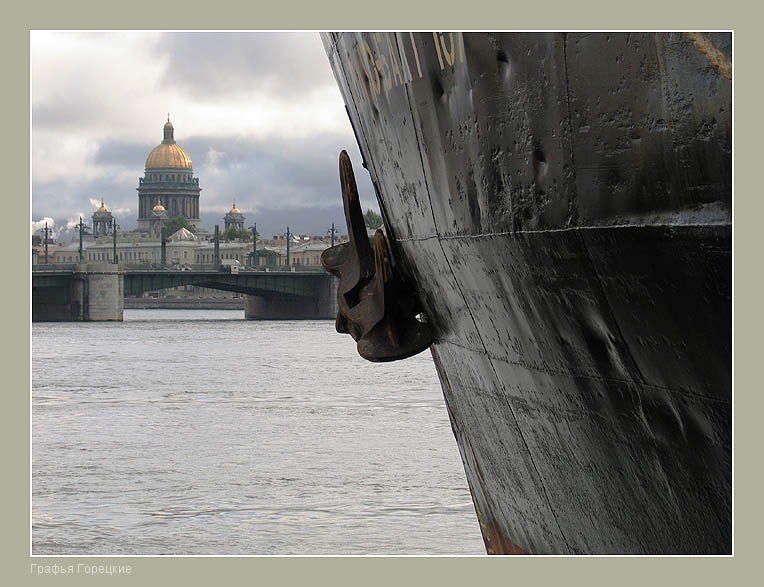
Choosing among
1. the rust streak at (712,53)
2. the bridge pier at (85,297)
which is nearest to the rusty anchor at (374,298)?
the rust streak at (712,53)

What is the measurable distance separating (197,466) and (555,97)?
47.6 ft

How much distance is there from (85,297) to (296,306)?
1463 centimetres

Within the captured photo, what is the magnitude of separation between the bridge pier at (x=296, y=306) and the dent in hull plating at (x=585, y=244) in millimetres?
64965

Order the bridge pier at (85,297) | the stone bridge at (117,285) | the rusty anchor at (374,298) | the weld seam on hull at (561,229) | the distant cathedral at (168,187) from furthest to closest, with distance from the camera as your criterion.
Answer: the distant cathedral at (168,187), the bridge pier at (85,297), the stone bridge at (117,285), the rusty anchor at (374,298), the weld seam on hull at (561,229)

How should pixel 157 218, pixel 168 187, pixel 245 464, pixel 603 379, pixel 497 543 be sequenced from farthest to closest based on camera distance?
pixel 168 187 < pixel 157 218 < pixel 245 464 < pixel 497 543 < pixel 603 379

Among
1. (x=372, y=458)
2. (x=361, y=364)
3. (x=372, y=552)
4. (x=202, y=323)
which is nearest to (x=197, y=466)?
(x=372, y=458)

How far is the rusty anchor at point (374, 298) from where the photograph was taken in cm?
483

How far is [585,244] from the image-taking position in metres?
2.75

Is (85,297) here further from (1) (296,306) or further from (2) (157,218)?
(2) (157,218)

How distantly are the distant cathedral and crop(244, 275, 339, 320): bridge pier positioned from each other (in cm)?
9017

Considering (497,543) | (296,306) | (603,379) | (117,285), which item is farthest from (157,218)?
(603,379)

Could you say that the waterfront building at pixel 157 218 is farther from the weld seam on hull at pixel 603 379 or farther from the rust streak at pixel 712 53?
the rust streak at pixel 712 53

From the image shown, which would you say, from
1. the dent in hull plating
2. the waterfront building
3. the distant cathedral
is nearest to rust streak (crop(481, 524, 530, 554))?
the dent in hull plating

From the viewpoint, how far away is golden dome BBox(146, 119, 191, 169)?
182750 millimetres
